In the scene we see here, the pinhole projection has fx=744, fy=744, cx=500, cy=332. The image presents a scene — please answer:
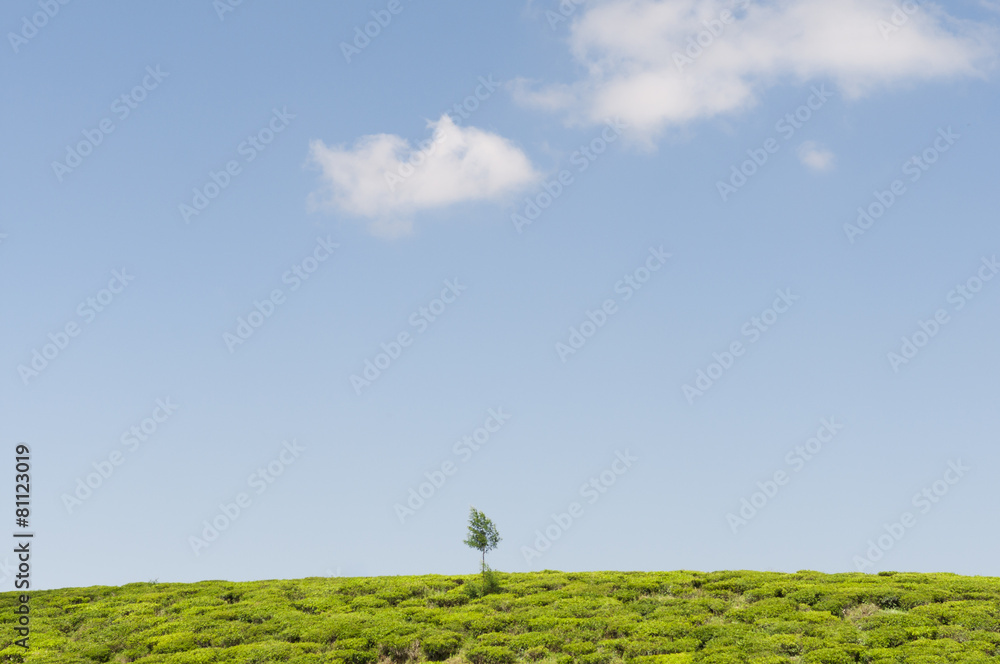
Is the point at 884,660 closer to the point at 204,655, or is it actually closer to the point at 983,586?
the point at 983,586

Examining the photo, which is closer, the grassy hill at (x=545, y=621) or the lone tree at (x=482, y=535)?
the grassy hill at (x=545, y=621)

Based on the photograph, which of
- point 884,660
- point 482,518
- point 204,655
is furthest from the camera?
point 482,518

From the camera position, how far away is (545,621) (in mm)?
35688

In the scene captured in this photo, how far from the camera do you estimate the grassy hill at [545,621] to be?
31219 millimetres

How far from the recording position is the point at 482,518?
1818 inches

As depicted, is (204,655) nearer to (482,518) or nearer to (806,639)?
(482,518)

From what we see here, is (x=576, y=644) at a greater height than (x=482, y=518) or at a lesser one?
lesser

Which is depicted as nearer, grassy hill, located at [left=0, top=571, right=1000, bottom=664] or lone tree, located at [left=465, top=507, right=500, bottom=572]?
grassy hill, located at [left=0, top=571, right=1000, bottom=664]

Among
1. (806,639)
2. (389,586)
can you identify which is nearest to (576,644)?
(806,639)

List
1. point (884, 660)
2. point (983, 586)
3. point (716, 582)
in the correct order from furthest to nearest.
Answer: point (716, 582) → point (983, 586) → point (884, 660)


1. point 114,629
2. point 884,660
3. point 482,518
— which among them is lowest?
point 884,660

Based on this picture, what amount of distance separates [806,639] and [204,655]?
26.3m

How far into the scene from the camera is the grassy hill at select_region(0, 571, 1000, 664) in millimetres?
31219

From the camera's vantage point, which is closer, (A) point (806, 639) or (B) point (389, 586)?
(A) point (806, 639)
